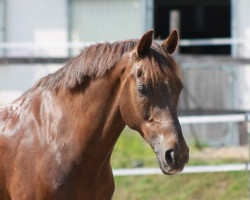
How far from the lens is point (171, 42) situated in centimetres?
396

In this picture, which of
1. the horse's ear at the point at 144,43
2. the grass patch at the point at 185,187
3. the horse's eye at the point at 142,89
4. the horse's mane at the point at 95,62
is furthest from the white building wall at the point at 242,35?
the horse's eye at the point at 142,89

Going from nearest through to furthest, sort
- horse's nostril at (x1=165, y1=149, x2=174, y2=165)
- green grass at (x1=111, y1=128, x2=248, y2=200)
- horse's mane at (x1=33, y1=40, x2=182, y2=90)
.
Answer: horse's nostril at (x1=165, y1=149, x2=174, y2=165)
horse's mane at (x1=33, y1=40, x2=182, y2=90)
green grass at (x1=111, y1=128, x2=248, y2=200)

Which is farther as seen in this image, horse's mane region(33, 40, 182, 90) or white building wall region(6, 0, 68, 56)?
white building wall region(6, 0, 68, 56)

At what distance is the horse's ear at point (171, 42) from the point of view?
3922 millimetres

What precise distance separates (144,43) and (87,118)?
0.58m

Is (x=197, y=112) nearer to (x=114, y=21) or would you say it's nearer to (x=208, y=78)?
(x=208, y=78)

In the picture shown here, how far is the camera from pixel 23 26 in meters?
11.0

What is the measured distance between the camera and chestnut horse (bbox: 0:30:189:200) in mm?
3703

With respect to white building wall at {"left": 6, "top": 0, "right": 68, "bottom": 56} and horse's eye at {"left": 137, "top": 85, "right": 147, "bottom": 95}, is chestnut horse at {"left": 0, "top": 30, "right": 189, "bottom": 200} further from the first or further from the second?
white building wall at {"left": 6, "top": 0, "right": 68, "bottom": 56}

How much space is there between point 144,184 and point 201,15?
9100 millimetres

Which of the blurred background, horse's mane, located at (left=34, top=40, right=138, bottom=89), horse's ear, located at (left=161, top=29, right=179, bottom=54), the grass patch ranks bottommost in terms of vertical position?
the grass patch

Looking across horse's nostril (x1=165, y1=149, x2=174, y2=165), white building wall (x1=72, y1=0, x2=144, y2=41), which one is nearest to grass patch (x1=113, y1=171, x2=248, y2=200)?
white building wall (x1=72, y1=0, x2=144, y2=41)

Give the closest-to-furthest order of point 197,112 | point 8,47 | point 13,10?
point 197,112 → point 8,47 → point 13,10

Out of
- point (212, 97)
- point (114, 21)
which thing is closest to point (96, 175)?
point (212, 97)
